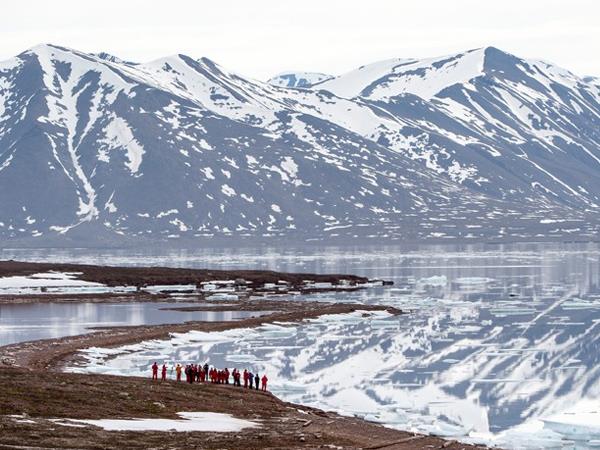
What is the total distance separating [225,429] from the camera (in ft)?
147

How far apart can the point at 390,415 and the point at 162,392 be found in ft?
31.1

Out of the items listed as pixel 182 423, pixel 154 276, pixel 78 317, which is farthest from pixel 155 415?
pixel 154 276

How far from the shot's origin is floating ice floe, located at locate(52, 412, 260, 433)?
4306 centimetres

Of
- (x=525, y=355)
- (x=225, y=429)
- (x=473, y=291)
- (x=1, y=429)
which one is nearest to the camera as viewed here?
(x=1, y=429)

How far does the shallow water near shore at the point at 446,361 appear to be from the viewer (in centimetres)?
5209

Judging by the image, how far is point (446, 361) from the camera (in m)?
72.0

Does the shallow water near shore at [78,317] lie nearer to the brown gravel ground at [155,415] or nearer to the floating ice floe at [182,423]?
the brown gravel ground at [155,415]

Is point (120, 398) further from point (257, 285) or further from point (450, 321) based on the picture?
point (257, 285)

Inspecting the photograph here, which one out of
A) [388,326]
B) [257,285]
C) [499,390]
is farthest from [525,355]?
[257,285]

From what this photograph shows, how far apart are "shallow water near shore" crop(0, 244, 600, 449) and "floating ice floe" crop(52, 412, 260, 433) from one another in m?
7.00

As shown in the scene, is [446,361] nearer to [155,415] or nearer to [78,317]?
[155,415]

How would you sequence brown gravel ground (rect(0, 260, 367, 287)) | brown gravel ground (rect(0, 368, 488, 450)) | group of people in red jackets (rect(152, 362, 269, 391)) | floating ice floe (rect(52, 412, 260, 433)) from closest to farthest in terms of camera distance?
brown gravel ground (rect(0, 368, 488, 450)), floating ice floe (rect(52, 412, 260, 433)), group of people in red jackets (rect(152, 362, 269, 391)), brown gravel ground (rect(0, 260, 367, 287))

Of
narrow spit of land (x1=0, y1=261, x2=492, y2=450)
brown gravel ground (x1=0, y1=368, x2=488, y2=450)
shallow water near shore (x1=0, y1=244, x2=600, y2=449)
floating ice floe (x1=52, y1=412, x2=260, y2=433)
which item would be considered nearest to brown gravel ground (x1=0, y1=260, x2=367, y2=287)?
shallow water near shore (x1=0, y1=244, x2=600, y2=449)

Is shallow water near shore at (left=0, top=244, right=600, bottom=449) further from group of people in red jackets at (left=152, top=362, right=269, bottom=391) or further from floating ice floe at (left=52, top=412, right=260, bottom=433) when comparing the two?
floating ice floe at (left=52, top=412, right=260, bottom=433)
